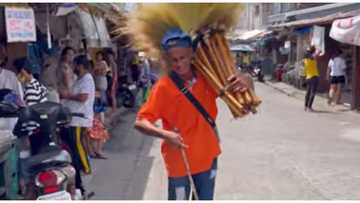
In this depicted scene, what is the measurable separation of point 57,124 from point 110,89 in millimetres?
7506

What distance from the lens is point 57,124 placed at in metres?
4.70

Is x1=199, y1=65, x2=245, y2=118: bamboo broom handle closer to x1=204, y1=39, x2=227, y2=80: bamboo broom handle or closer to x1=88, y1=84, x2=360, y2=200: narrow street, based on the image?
x1=204, y1=39, x2=227, y2=80: bamboo broom handle

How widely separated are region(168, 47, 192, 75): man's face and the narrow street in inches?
106

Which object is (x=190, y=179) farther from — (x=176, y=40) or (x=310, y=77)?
(x=310, y=77)

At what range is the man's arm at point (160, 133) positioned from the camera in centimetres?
334

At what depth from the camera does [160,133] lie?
11.0ft

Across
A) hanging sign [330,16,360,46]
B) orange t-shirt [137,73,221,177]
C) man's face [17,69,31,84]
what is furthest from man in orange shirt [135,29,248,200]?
hanging sign [330,16,360,46]

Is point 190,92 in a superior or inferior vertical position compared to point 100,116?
superior

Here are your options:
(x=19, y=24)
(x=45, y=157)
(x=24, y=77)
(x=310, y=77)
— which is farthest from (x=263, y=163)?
(x=310, y=77)

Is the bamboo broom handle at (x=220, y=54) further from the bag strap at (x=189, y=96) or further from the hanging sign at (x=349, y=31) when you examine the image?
the hanging sign at (x=349, y=31)

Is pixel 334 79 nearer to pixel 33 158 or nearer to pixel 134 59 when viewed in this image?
pixel 134 59

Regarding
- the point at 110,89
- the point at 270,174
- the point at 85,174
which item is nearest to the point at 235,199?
the point at 270,174

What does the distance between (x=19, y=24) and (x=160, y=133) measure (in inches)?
117

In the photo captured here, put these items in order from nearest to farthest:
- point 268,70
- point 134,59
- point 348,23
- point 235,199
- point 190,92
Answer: point 190,92 < point 235,199 < point 348,23 < point 134,59 < point 268,70
